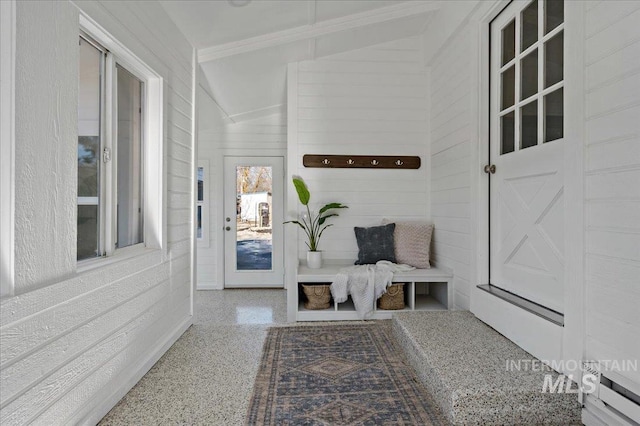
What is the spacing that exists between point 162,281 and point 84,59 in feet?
4.58

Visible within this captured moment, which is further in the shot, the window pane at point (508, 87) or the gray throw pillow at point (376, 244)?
the gray throw pillow at point (376, 244)

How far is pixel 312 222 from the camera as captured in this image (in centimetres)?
405

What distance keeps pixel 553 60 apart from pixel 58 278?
2.68 meters

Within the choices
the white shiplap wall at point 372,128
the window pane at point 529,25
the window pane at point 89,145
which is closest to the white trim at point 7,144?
the window pane at point 89,145

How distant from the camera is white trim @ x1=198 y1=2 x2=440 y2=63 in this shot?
3373mm

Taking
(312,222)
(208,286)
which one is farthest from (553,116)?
(208,286)

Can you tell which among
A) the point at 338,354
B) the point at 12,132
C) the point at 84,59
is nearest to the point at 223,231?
the point at 338,354

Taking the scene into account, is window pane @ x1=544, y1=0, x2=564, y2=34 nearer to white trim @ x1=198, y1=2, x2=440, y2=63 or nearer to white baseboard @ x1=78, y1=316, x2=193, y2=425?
white trim @ x1=198, y1=2, x2=440, y2=63

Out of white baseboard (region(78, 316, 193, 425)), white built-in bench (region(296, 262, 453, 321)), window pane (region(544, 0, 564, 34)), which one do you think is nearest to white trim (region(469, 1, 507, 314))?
white built-in bench (region(296, 262, 453, 321))

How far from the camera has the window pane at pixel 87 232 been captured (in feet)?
6.10

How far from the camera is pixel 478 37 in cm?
294

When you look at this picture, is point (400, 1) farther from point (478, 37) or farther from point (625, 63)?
point (625, 63)

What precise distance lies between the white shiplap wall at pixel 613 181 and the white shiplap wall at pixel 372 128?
2.40 m

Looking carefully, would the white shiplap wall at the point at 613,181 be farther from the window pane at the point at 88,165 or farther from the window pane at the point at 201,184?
the window pane at the point at 201,184
